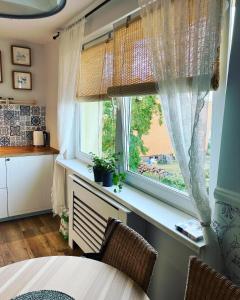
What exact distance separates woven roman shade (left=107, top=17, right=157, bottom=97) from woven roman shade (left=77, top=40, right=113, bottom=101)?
6.5 inches

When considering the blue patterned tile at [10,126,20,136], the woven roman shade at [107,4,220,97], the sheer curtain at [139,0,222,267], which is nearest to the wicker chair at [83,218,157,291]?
the sheer curtain at [139,0,222,267]

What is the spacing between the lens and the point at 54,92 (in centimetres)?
335

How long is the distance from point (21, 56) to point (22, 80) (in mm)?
308

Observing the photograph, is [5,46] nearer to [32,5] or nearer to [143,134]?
[143,134]

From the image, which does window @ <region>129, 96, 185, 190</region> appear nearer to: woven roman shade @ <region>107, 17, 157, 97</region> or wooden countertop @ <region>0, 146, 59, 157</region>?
woven roman shade @ <region>107, 17, 157, 97</region>

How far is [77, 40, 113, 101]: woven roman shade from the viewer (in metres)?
2.08

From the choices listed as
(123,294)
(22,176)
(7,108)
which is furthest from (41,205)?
(123,294)

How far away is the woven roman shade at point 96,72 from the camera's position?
208 centimetres

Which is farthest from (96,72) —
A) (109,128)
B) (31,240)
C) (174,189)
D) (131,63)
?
(31,240)

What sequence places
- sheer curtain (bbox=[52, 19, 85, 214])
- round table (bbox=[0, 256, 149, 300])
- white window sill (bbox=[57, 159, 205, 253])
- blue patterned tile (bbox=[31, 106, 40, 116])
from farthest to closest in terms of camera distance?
blue patterned tile (bbox=[31, 106, 40, 116])
sheer curtain (bbox=[52, 19, 85, 214])
white window sill (bbox=[57, 159, 205, 253])
round table (bbox=[0, 256, 149, 300])

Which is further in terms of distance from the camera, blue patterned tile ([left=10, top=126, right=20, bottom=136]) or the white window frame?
blue patterned tile ([left=10, top=126, right=20, bottom=136])

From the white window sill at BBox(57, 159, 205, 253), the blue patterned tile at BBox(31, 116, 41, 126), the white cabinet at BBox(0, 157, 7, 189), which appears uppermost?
the blue patterned tile at BBox(31, 116, 41, 126)

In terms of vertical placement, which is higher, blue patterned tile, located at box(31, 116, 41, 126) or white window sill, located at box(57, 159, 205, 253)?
blue patterned tile, located at box(31, 116, 41, 126)

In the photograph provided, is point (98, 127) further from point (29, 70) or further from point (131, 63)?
point (29, 70)
